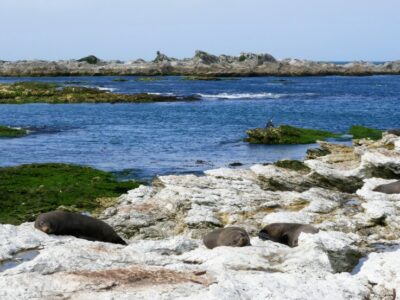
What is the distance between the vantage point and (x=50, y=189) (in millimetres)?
24781

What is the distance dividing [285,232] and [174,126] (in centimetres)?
4329

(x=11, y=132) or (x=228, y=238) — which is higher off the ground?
(x=228, y=238)

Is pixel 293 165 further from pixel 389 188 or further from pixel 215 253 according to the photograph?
pixel 215 253

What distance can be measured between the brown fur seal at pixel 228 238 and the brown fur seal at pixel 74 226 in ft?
7.45

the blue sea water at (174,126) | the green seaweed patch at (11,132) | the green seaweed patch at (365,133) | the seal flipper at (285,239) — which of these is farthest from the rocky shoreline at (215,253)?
the green seaweed patch at (11,132)

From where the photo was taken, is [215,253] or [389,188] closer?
[215,253]

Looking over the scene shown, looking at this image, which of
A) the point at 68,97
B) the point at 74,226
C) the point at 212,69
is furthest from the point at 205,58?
the point at 74,226

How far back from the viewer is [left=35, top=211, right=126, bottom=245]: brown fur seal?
14.0m

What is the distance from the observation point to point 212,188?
66.1 feet

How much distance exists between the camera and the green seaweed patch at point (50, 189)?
21734mm

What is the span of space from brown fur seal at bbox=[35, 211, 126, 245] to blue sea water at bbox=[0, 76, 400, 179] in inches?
595

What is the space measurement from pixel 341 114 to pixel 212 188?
51.8 m

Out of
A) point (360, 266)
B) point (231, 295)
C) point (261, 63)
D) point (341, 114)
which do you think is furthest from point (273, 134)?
point (261, 63)

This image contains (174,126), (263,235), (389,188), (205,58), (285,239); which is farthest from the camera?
(205,58)
